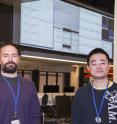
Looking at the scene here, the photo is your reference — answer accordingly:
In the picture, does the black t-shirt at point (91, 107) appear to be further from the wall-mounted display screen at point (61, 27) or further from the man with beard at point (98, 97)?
the wall-mounted display screen at point (61, 27)

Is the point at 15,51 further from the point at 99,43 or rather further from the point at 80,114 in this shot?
the point at 99,43

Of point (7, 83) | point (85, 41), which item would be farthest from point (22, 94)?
point (85, 41)

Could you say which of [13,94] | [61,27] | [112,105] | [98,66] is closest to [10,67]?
[13,94]

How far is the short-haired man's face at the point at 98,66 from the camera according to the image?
2.21 m

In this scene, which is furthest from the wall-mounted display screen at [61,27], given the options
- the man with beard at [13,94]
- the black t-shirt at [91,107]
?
the black t-shirt at [91,107]

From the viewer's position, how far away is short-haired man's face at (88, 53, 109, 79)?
7.27ft

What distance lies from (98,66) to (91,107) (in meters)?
0.23

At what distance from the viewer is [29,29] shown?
263 inches

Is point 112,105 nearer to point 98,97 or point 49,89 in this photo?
point 98,97

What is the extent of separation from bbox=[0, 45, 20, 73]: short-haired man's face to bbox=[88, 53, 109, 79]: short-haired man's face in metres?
0.43

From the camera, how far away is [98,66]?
87.5 inches

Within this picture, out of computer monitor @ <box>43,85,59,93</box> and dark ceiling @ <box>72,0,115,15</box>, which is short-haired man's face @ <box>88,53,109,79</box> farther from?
dark ceiling @ <box>72,0,115,15</box>

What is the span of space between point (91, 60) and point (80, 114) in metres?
0.31

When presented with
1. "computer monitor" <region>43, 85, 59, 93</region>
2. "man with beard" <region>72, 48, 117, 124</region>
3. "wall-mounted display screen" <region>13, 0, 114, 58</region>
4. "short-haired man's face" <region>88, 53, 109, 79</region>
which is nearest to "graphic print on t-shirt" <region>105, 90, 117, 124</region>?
"man with beard" <region>72, 48, 117, 124</region>
